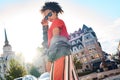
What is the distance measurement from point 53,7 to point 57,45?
572 millimetres

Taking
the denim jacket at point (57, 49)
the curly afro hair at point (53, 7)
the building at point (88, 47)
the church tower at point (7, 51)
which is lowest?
the denim jacket at point (57, 49)

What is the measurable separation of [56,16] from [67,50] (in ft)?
1.71

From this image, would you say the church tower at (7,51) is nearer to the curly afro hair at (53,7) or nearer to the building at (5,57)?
the building at (5,57)

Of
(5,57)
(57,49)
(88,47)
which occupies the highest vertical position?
(5,57)

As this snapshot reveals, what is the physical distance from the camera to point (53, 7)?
3658mm

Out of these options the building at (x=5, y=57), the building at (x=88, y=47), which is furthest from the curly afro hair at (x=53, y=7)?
the building at (x=5, y=57)

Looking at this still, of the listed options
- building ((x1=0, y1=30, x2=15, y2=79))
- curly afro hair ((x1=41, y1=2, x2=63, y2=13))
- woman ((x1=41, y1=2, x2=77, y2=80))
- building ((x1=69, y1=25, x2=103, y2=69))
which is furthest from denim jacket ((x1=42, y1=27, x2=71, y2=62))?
building ((x1=0, y1=30, x2=15, y2=79))

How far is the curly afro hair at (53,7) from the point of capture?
3.63 metres

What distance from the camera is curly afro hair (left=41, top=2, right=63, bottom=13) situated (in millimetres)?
3627

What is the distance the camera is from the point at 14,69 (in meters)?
39.0

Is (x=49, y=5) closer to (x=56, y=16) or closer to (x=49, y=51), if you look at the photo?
(x=56, y=16)

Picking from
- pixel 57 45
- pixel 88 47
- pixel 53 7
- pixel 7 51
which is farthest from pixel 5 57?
pixel 57 45

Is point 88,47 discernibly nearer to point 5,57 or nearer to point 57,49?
point 5,57

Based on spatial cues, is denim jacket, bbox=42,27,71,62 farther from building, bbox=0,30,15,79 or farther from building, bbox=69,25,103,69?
building, bbox=0,30,15,79
